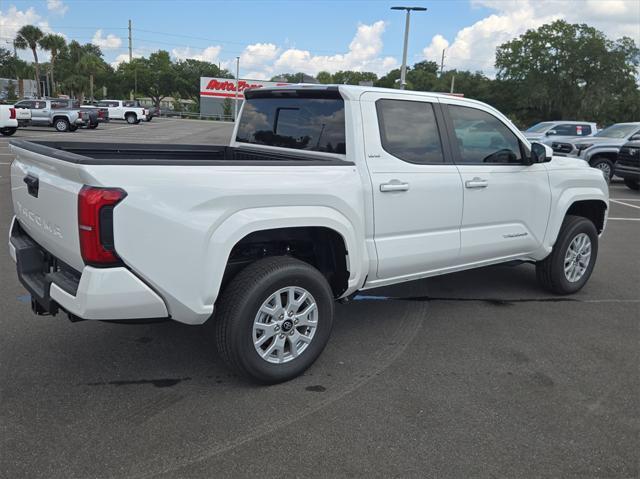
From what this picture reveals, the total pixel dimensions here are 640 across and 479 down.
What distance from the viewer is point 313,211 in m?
3.47

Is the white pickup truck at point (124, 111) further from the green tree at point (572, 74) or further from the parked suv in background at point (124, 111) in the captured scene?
the green tree at point (572, 74)

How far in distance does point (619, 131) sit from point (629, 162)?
285cm

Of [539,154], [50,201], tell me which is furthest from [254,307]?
[539,154]

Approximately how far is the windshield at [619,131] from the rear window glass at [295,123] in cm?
1453

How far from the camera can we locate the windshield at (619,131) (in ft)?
53.2

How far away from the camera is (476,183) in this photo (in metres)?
4.47

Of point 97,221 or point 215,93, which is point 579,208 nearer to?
point 97,221

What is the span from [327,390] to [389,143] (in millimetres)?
1715

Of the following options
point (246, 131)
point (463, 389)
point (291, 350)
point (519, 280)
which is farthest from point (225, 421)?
point (519, 280)

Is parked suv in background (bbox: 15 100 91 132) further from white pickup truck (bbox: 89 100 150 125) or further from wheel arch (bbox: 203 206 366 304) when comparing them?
wheel arch (bbox: 203 206 366 304)

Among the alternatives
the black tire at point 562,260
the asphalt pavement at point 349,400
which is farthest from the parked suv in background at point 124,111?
the black tire at point 562,260

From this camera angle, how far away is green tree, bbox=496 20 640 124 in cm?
4922

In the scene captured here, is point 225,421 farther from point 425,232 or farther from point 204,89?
point 204,89

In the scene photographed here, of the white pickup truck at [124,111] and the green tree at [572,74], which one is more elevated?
the green tree at [572,74]
